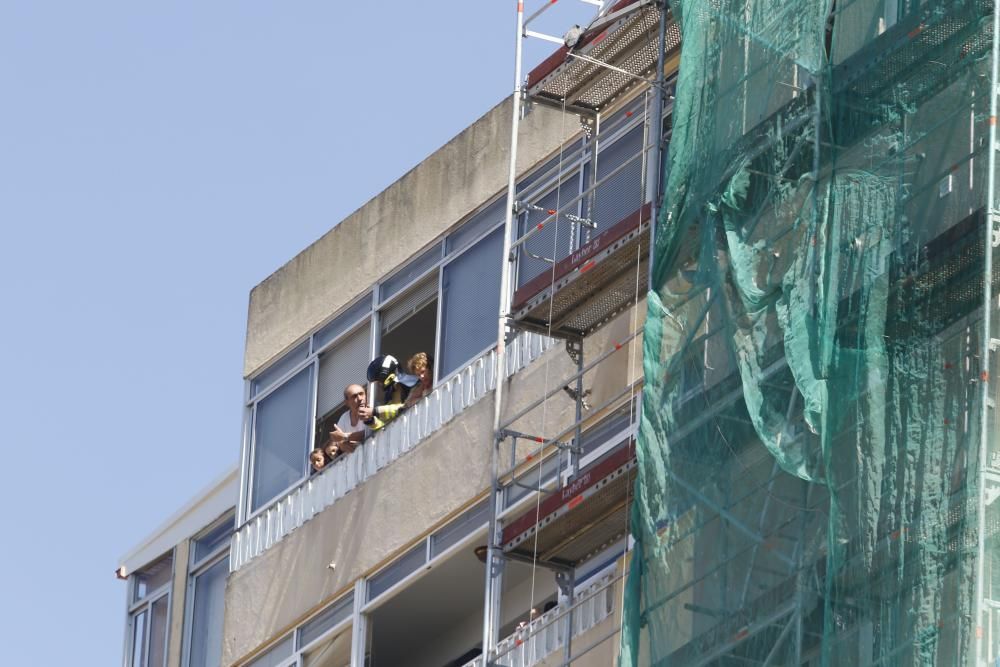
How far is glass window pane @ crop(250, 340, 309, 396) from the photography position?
28.6 metres

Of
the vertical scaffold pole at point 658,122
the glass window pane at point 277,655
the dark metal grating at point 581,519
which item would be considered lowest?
the dark metal grating at point 581,519

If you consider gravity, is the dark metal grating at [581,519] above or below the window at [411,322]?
below

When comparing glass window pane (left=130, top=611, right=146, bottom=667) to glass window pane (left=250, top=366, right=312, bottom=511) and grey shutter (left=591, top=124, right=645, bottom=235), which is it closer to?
glass window pane (left=250, top=366, right=312, bottom=511)

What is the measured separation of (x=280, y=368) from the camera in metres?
28.9

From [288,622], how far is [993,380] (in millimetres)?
10383

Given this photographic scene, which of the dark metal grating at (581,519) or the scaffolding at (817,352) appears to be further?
the dark metal grating at (581,519)

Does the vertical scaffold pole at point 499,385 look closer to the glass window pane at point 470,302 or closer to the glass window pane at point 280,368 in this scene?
the glass window pane at point 470,302

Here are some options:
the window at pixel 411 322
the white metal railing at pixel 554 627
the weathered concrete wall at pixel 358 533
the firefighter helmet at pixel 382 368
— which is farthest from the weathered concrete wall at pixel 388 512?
the white metal railing at pixel 554 627

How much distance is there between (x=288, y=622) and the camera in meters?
27.0

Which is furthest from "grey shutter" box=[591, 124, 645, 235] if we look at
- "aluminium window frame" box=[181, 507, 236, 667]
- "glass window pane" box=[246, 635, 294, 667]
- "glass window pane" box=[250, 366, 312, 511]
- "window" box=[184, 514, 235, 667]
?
"window" box=[184, 514, 235, 667]

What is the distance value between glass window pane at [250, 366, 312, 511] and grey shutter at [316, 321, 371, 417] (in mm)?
187

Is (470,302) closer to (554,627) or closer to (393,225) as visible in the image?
(393,225)

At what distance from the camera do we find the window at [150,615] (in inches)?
1222

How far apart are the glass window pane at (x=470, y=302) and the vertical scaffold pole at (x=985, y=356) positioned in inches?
318
